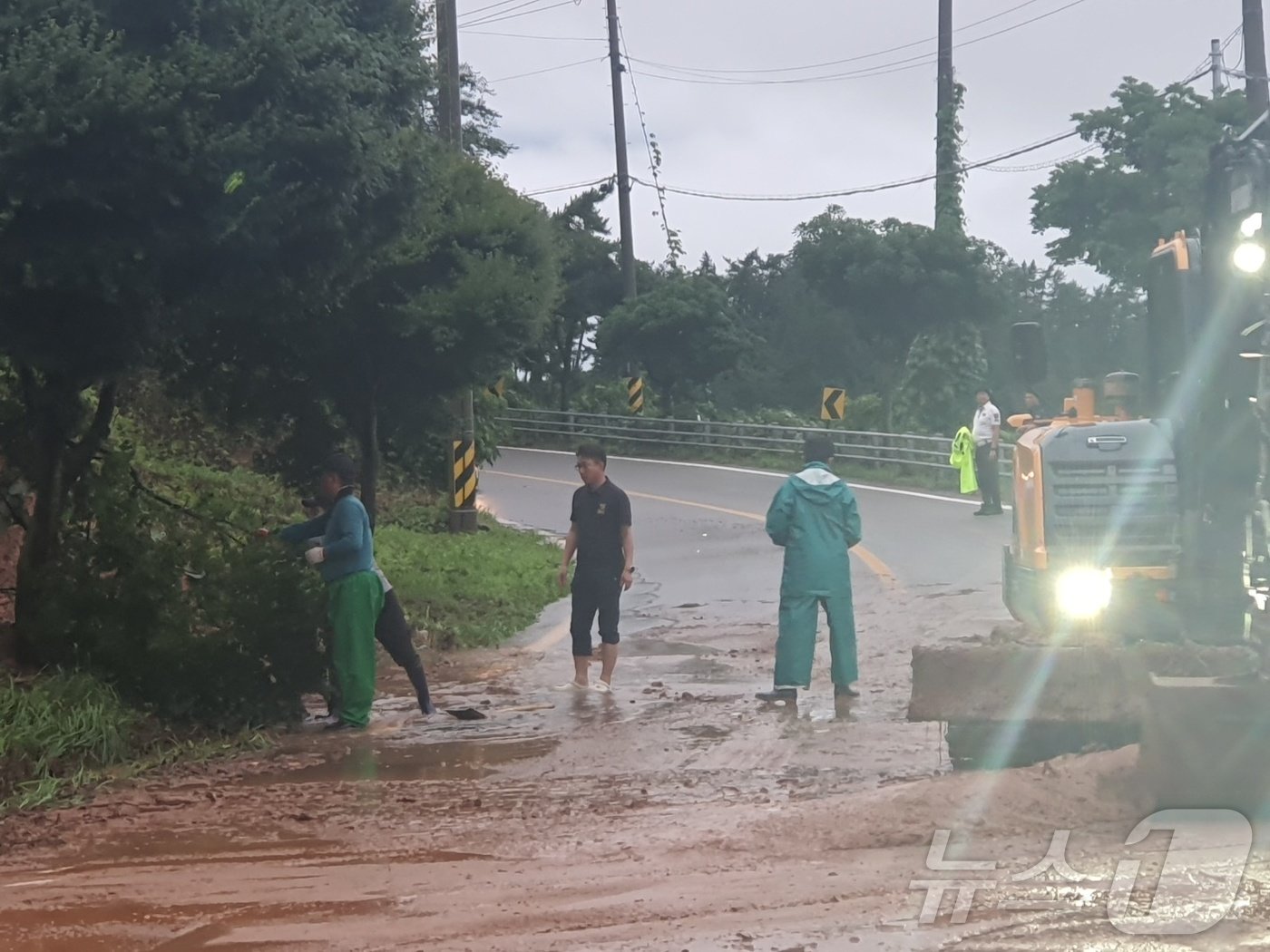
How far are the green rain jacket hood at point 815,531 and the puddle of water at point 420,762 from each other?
199 cm

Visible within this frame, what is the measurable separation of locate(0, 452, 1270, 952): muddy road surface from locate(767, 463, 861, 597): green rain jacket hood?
0.78 m

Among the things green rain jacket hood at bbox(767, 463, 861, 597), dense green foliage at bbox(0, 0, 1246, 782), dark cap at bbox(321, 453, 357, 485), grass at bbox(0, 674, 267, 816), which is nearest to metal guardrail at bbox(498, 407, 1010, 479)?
dense green foliage at bbox(0, 0, 1246, 782)

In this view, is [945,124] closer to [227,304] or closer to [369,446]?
[369,446]

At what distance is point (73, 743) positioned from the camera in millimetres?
8219

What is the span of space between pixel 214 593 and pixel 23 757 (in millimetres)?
1828

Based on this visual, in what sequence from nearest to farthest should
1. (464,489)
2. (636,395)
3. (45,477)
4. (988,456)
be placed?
(45,477) < (464,489) < (988,456) < (636,395)

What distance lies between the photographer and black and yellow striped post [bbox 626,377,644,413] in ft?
133

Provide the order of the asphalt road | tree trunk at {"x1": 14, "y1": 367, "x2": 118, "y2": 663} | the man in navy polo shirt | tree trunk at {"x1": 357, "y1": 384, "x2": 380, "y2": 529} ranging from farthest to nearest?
the asphalt road, tree trunk at {"x1": 357, "y1": 384, "x2": 380, "y2": 529}, the man in navy polo shirt, tree trunk at {"x1": 14, "y1": 367, "x2": 118, "y2": 663}

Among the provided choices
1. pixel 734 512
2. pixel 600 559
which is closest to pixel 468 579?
pixel 600 559

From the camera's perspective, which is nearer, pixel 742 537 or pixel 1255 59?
pixel 742 537

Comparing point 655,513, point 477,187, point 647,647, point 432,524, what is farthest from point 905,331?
point 647,647

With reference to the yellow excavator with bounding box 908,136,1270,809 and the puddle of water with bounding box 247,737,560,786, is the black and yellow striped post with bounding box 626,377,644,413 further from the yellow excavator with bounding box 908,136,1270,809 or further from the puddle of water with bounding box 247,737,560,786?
the puddle of water with bounding box 247,737,560,786

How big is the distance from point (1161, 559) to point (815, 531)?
2.38m

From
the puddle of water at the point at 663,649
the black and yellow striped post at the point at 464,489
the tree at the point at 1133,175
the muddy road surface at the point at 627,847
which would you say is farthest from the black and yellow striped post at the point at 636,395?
the muddy road surface at the point at 627,847
